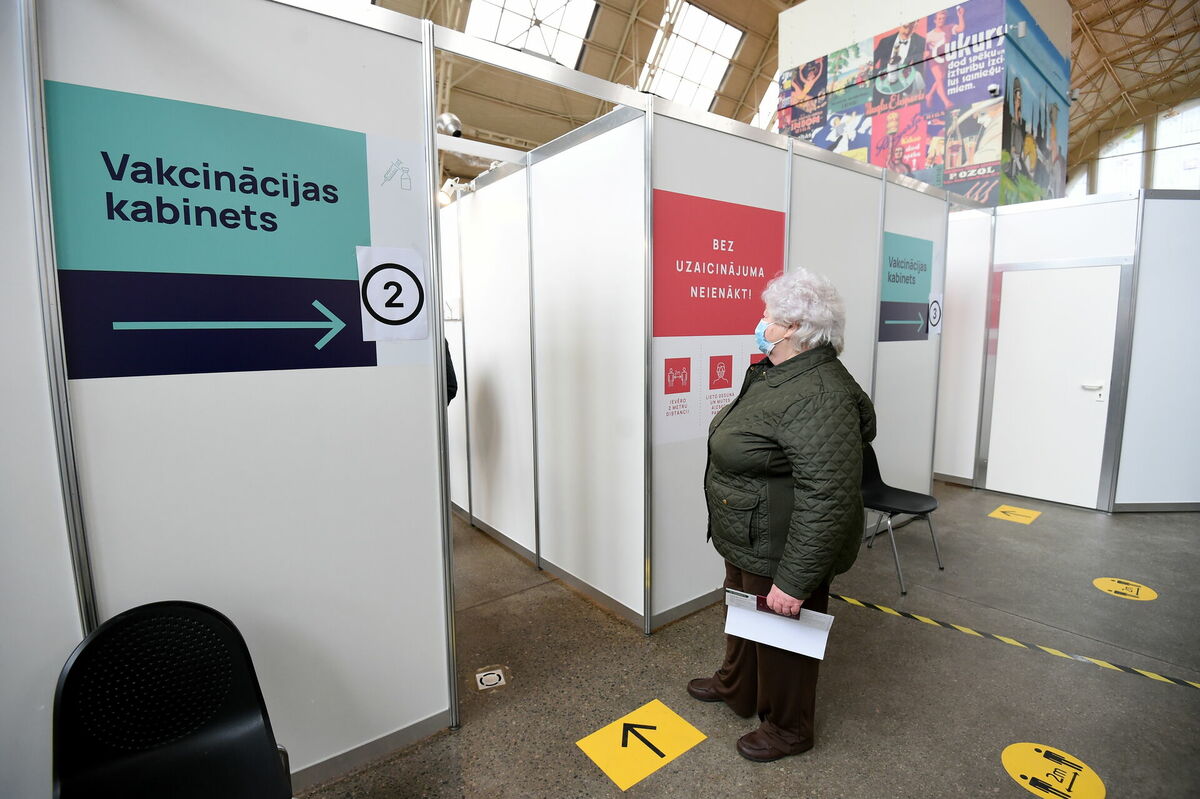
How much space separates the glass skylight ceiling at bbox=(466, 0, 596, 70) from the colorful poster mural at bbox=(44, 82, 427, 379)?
31.0 feet

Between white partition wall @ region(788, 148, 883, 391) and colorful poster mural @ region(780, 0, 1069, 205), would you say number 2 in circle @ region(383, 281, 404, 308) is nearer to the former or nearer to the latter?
white partition wall @ region(788, 148, 883, 391)

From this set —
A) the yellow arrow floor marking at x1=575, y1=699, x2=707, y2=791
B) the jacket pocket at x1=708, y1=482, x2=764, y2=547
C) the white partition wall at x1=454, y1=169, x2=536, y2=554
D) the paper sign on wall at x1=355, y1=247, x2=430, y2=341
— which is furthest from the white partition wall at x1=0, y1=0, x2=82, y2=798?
the white partition wall at x1=454, y1=169, x2=536, y2=554

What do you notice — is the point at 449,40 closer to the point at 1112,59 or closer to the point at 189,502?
the point at 189,502

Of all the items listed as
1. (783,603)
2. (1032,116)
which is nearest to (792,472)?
(783,603)

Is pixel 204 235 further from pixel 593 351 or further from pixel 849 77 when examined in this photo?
pixel 849 77

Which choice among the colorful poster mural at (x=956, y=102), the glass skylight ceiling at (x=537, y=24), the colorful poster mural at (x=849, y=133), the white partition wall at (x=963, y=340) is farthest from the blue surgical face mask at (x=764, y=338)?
the glass skylight ceiling at (x=537, y=24)

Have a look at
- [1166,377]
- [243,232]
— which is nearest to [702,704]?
[243,232]

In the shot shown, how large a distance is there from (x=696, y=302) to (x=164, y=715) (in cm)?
242

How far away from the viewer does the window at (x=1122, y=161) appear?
17250 millimetres

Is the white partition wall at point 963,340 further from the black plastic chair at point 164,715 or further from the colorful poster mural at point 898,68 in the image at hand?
the black plastic chair at point 164,715

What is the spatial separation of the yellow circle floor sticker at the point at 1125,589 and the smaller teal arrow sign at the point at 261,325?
4.26m

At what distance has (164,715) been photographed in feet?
4.33

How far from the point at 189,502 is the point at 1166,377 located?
21.0 feet

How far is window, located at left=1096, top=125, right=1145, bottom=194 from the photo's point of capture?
17250mm
